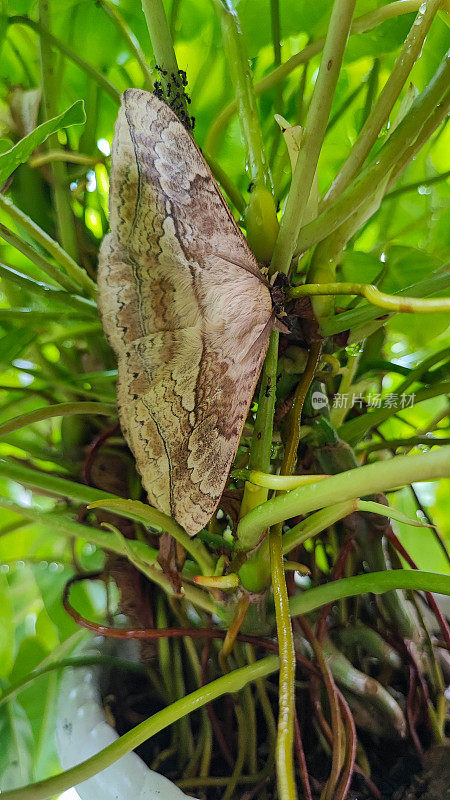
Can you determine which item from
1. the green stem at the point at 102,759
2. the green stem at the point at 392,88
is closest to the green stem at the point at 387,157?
the green stem at the point at 392,88

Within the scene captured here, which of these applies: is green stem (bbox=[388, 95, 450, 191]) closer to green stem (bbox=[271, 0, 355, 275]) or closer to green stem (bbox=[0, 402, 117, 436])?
green stem (bbox=[271, 0, 355, 275])

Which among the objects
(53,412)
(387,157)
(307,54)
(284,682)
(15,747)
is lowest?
(15,747)

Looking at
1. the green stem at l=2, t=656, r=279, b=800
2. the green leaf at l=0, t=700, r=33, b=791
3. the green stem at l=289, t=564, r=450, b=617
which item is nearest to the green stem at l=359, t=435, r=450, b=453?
the green stem at l=289, t=564, r=450, b=617

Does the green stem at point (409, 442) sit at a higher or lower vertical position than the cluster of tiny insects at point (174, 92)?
lower

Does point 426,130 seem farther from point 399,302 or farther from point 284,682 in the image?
point 284,682

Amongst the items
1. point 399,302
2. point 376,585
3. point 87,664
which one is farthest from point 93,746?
point 399,302

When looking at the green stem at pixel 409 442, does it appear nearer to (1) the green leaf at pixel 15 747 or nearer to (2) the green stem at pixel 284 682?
(2) the green stem at pixel 284 682

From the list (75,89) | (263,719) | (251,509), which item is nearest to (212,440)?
(251,509)

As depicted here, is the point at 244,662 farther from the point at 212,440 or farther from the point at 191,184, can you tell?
the point at 191,184
